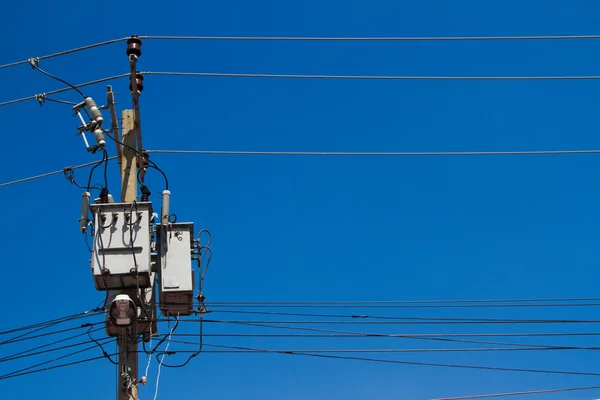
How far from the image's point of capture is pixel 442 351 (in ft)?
45.5

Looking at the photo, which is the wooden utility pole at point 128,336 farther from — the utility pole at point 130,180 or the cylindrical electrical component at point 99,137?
the cylindrical electrical component at point 99,137

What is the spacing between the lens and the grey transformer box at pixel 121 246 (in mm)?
11484

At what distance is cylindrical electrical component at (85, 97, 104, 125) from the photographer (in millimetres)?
12312

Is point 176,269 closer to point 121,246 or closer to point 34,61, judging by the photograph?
point 121,246

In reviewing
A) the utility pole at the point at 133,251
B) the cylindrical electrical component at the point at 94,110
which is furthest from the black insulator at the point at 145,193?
the cylindrical electrical component at the point at 94,110

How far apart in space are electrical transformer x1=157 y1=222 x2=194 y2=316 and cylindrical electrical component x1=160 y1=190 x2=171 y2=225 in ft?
0.28

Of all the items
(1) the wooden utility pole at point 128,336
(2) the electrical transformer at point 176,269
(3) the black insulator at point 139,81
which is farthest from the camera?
(3) the black insulator at point 139,81

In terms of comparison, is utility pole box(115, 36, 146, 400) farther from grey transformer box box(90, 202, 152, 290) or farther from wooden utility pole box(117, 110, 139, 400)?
grey transformer box box(90, 202, 152, 290)

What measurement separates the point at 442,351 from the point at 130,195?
549cm

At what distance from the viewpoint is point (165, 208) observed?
12.4 m

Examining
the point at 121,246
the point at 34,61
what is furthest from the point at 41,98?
the point at 121,246

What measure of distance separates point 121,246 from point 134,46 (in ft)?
10.4

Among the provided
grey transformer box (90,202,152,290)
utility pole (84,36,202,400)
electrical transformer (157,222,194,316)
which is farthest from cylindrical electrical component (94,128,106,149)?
electrical transformer (157,222,194,316)

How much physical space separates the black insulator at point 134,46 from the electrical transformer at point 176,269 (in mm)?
2651
